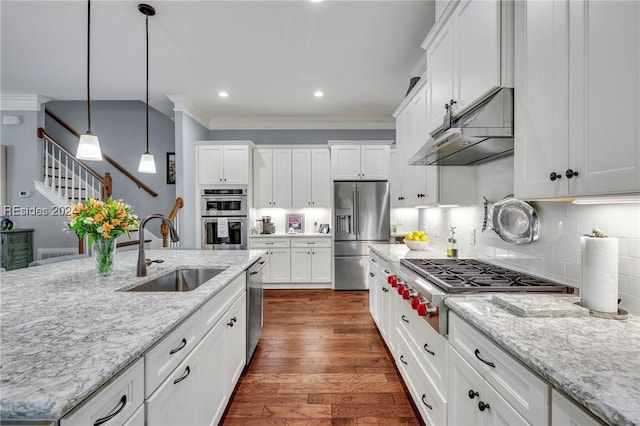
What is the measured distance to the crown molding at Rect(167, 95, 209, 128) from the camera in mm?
4355

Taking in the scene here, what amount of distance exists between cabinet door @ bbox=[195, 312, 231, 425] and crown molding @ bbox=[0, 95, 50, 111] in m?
5.39

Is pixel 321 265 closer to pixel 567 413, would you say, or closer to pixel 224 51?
pixel 224 51

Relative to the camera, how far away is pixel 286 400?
2070mm

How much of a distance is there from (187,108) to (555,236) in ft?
15.7

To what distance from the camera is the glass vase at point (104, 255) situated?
172 cm

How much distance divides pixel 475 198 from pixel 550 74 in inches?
49.6

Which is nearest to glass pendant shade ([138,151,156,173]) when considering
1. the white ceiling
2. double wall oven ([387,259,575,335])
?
the white ceiling

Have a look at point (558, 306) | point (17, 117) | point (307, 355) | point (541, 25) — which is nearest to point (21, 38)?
point (17, 117)

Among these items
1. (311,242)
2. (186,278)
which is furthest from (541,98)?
(311,242)

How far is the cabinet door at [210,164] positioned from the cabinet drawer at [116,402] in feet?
13.6

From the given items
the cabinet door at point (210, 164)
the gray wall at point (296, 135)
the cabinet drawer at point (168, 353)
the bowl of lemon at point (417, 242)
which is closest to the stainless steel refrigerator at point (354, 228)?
the gray wall at point (296, 135)

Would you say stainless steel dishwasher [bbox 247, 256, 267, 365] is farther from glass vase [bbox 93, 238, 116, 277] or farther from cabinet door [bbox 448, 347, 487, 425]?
cabinet door [bbox 448, 347, 487, 425]

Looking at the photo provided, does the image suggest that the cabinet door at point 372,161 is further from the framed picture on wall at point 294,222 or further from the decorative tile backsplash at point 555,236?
the decorative tile backsplash at point 555,236

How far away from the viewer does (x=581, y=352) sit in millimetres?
815
